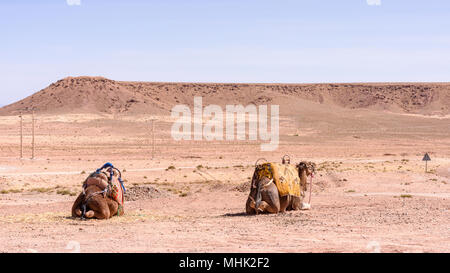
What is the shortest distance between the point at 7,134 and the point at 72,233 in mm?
72037

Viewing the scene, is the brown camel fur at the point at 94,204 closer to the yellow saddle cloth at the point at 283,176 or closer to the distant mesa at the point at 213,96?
the yellow saddle cloth at the point at 283,176

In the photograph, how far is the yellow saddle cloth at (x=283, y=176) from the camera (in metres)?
16.6

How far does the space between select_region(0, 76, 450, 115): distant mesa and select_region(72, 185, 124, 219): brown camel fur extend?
107116 mm

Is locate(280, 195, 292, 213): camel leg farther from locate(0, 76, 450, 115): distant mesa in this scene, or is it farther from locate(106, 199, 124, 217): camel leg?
locate(0, 76, 450, 115): distant mesa

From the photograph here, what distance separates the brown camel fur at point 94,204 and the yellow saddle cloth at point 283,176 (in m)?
4.25

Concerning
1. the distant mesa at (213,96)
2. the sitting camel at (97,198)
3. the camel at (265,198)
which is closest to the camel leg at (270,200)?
the camel at (265,198)

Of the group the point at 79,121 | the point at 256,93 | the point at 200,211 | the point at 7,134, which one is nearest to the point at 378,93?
the point at 256,93

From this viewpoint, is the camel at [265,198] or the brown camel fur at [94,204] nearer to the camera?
the brown camel fur at [94,204]

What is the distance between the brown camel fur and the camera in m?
16.1

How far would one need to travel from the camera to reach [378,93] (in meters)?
173

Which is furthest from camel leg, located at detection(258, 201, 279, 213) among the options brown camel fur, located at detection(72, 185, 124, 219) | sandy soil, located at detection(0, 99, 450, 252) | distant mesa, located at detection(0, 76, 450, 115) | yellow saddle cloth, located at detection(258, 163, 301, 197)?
distant mesa, located at detection(0, 76, 450, 115)

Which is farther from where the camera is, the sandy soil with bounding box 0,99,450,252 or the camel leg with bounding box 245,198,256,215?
the camel leg with bounding box 245,198,256,215

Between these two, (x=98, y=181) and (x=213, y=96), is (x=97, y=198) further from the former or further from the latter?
(x=213, y=96)

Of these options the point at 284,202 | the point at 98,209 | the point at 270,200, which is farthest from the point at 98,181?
the point at 284,202
